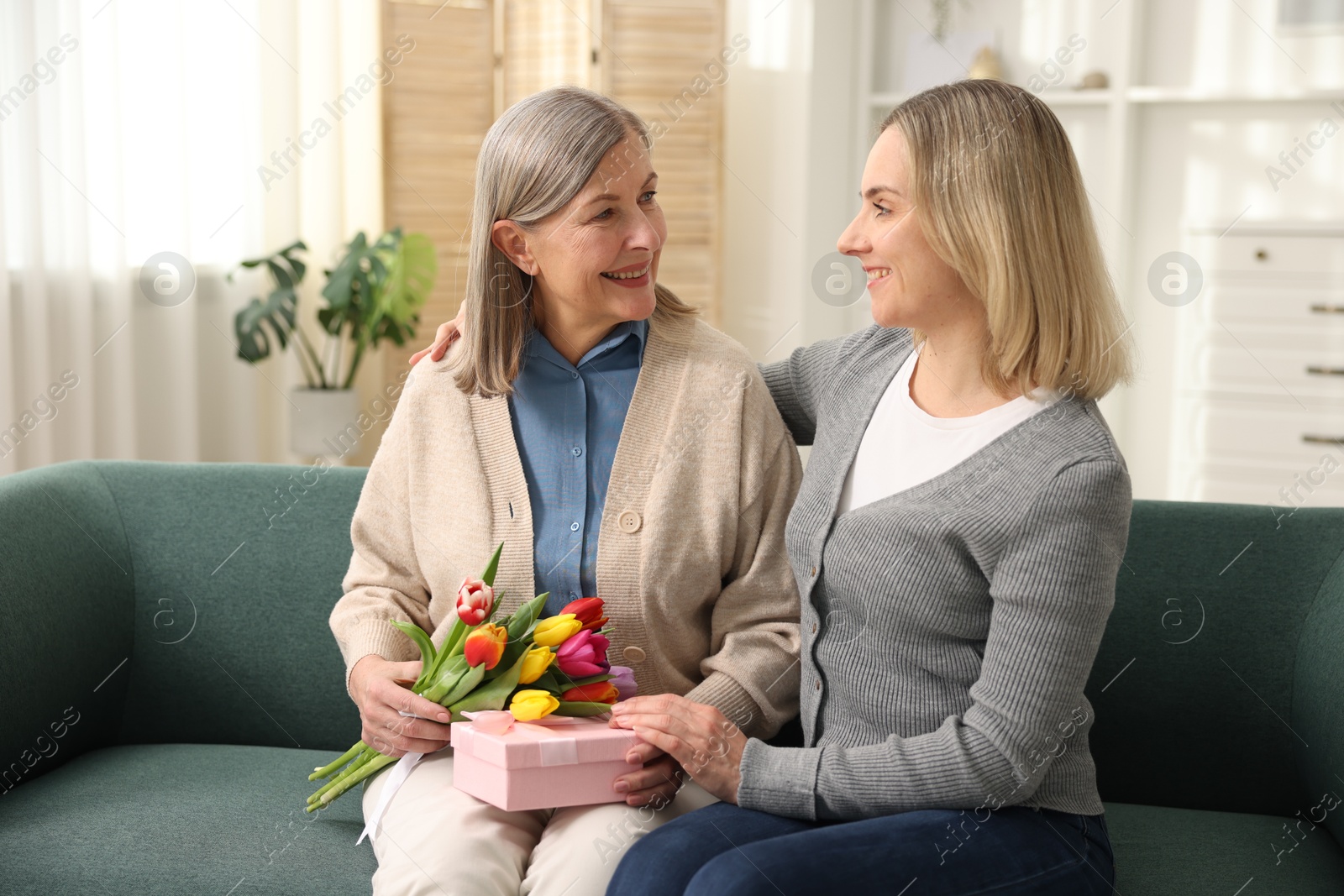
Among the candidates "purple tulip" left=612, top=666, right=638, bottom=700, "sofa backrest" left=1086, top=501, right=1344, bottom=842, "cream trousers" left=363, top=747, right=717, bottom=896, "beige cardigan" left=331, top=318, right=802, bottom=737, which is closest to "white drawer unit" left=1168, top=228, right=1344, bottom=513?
"sofa backrest" left=1086, top=501, right=1344, bottom=842

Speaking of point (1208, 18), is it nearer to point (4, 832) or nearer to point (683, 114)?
point (683, 114)

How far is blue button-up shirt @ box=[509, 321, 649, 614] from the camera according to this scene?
166 centimetres

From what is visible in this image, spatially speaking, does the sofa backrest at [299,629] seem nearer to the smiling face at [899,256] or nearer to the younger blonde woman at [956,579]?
the younger blonde woman at [956,579]

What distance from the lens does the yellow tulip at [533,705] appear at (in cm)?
140

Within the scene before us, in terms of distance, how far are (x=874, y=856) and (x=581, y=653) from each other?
408mm

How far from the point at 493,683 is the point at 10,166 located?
3066 millimetres

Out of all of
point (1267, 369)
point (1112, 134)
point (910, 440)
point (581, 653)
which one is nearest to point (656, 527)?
point (581, 653)

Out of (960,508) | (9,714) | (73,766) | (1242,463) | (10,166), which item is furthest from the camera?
(1242,463)

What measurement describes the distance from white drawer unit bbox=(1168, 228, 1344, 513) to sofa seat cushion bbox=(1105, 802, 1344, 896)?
2.56 meters

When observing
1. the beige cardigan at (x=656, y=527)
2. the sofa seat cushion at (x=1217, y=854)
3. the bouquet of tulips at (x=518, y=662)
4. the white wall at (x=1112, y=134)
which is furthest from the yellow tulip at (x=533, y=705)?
the white wall at (x=1112, y=134)

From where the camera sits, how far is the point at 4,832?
1642mm

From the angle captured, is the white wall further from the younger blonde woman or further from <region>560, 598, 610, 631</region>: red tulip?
<region>560, 598, 610, 631</region>: red tulip

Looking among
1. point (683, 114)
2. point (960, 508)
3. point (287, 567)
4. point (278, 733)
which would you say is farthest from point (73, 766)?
point (683, 114)

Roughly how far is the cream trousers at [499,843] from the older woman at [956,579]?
0.22 ft
